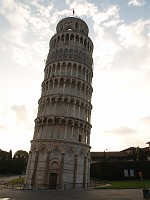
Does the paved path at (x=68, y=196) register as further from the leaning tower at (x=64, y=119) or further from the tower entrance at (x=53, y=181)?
the leaning tower at (x=64, y=119)

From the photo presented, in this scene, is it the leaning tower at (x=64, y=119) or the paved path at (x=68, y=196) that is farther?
the leaning tower at (x=64, y=119)

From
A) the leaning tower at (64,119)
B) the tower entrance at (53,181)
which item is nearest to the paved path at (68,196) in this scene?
the tower entrance at (53,181)

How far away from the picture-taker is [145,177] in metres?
53.5

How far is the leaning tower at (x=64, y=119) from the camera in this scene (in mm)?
34938

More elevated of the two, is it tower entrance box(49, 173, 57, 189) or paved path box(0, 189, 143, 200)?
tower entrance box(49, 173, 57, 189)

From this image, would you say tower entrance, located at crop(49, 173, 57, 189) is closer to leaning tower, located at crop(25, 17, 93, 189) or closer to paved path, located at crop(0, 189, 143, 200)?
leaning tower, located at crop(25, 17, 93, 189)

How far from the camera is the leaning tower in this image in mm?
34938

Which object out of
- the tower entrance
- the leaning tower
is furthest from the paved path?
the leaning tower

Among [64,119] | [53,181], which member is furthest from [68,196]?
[64,119]

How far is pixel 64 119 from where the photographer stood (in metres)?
37.9

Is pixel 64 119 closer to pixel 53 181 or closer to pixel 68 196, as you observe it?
pixel 53 181

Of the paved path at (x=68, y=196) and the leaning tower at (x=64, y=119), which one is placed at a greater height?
the leaning tower at (x=64, y=119)

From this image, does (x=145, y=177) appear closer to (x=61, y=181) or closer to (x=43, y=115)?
(x=61, y=181)

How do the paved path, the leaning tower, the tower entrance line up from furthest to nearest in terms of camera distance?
the leaning tower, the tower entrance, the paved path
